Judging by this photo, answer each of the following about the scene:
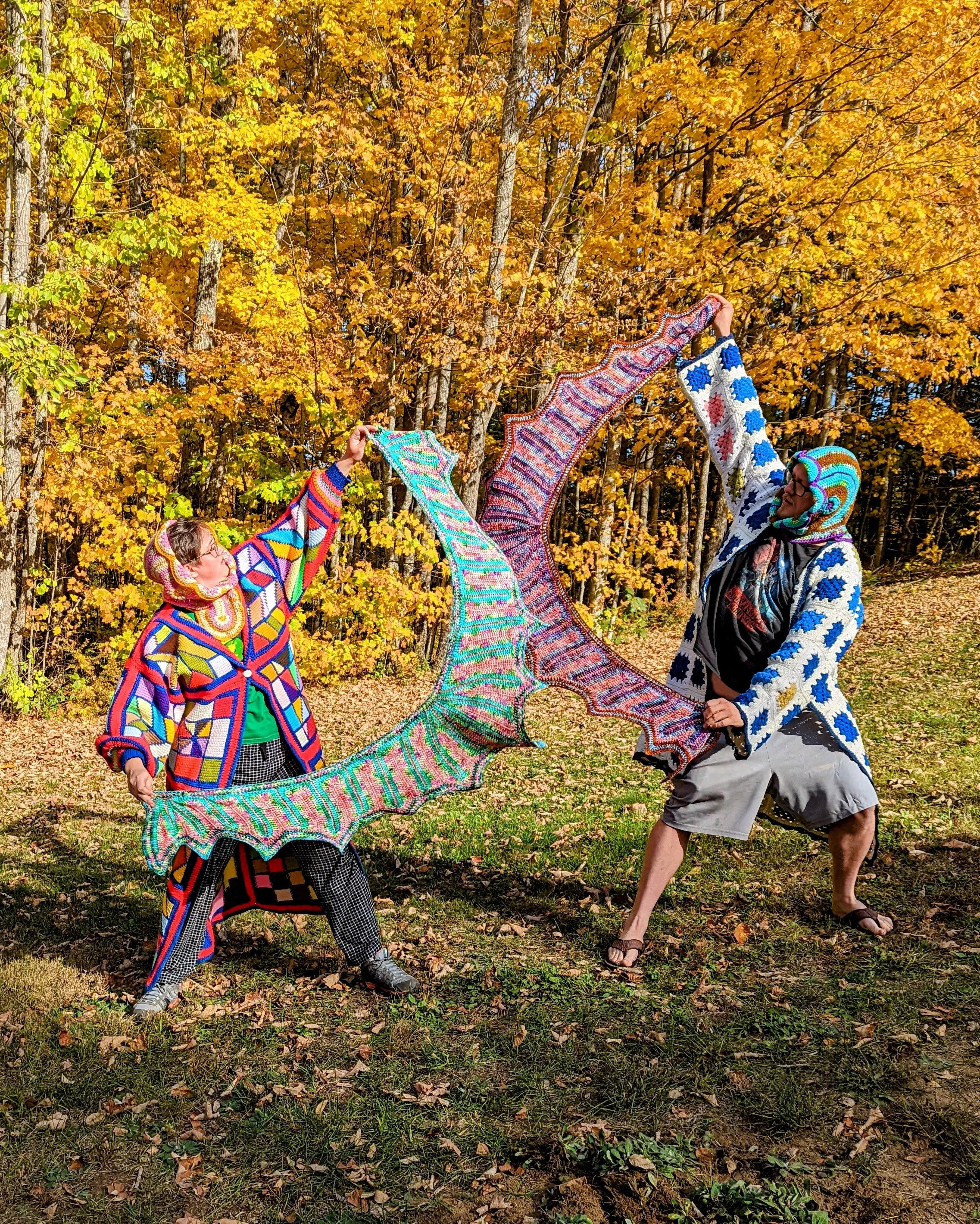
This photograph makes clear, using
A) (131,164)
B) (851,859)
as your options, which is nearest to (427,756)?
(851,859)

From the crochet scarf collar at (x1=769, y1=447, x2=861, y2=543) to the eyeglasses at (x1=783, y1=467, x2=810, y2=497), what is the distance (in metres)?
0.03

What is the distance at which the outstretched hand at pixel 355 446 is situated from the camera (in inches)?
153

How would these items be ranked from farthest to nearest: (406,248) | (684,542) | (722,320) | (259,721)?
1. (684,542)
2. (406,248)
3. (722,320)
4. (259,721)

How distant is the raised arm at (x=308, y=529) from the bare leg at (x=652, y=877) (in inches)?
70.7

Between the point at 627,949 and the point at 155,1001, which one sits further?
the point at 627,949

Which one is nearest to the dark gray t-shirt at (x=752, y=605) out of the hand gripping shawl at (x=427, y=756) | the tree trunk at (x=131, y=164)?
the hand gripping shawl at (x=427, y=756)

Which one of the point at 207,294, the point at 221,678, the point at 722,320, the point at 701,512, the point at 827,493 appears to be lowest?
the point at 221,678

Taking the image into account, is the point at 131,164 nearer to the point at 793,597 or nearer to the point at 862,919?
the point at 793,597

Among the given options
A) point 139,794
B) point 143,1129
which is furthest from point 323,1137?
point 139,794

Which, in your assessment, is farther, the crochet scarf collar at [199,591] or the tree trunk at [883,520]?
the tree trunk at [883,520]

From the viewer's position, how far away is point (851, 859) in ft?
13.4

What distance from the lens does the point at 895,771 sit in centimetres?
683

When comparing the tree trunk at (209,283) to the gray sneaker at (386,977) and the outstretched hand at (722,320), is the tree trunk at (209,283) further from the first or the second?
the gray sneaker at (386,977)

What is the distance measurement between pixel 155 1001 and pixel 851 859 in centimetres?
294
